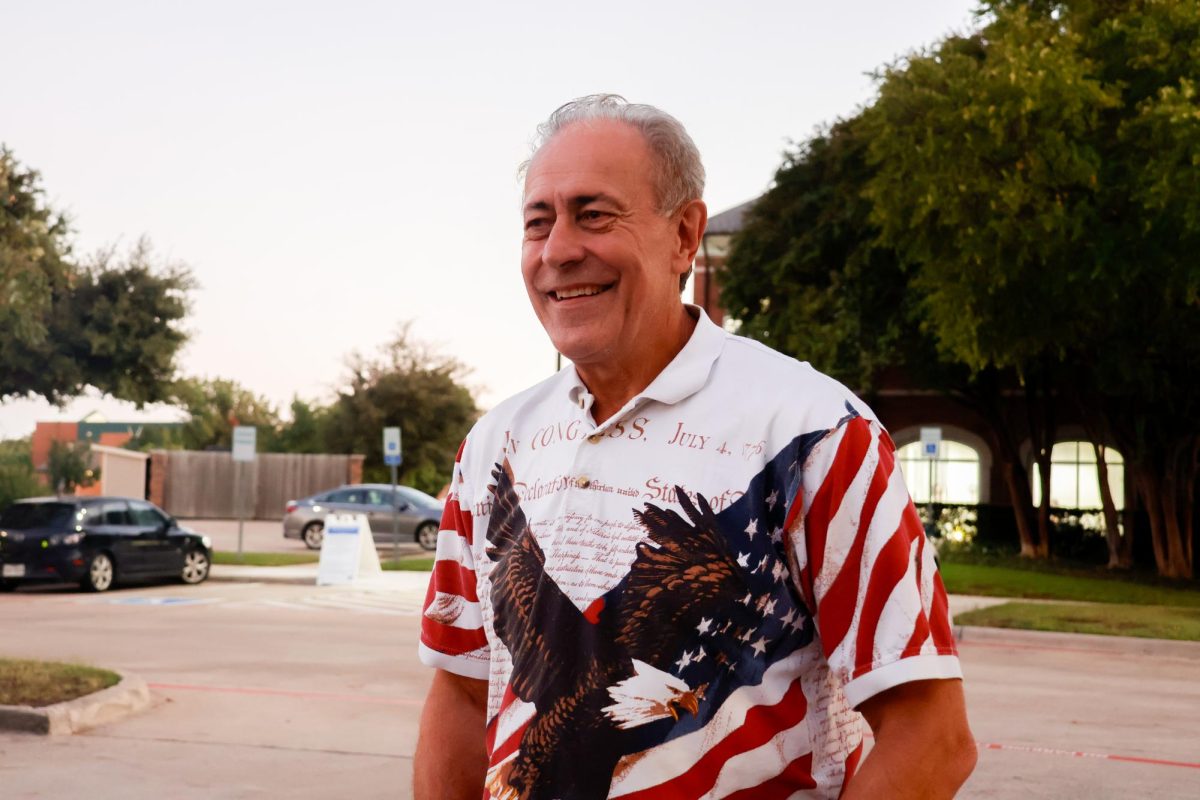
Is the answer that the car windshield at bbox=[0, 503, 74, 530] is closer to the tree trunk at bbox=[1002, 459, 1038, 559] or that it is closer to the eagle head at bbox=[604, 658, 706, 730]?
the tree trunk at bbox=[1002, 459, 1038, 559]

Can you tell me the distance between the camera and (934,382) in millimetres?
34438

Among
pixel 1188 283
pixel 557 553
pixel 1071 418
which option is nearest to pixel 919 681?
pixel 557 553

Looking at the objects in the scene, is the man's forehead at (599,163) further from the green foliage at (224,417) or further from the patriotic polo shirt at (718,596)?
the green foliage at (224,417)

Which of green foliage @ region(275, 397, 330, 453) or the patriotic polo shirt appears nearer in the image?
the patriotic polo shirt

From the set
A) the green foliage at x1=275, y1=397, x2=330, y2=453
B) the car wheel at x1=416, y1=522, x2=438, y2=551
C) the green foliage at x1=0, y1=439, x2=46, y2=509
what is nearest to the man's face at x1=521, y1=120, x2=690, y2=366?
the car wheel at x1=416, y1=522, x2=438, y2=551

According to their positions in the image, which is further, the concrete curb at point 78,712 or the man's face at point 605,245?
the concrete curb at point 78,712

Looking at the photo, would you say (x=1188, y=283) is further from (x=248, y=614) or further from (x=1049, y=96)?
(x=248, y=614)

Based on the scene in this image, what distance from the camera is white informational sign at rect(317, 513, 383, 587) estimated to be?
23.8 m

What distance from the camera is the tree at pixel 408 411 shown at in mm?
59312

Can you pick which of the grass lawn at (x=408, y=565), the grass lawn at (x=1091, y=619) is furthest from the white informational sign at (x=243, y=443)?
the grass lawn at (x=1091, y=619)

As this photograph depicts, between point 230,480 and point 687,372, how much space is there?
53516 millimetres

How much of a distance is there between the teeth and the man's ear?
16 cm

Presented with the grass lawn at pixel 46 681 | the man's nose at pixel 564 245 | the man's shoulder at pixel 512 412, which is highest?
the man's nose at pixel 564 245

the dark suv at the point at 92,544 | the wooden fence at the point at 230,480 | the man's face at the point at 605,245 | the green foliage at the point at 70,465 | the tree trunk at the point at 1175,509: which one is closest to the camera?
the man's face at the point at 605,245
